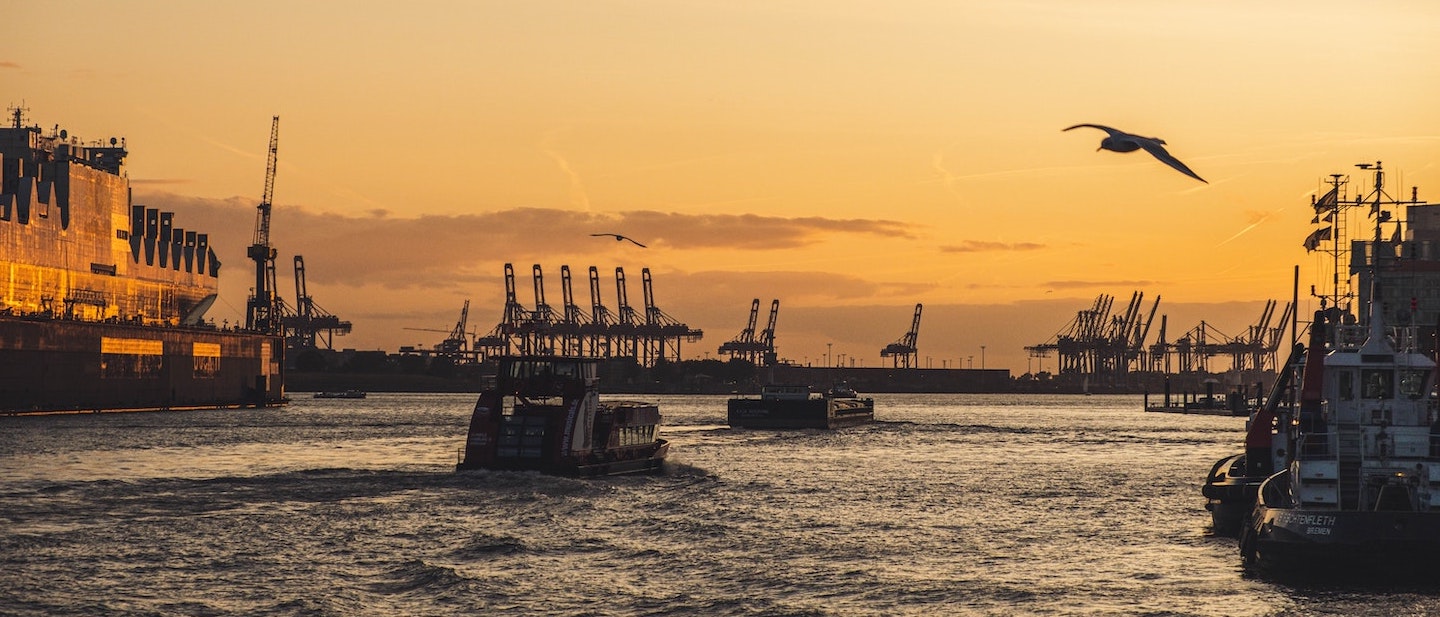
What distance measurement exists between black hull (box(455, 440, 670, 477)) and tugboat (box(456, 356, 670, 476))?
1.6 inches

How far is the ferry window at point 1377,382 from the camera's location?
44594mm

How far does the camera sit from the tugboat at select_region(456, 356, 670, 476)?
66250mm

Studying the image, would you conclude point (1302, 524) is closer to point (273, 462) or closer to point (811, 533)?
point (811, 533)

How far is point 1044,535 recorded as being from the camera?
175 ft

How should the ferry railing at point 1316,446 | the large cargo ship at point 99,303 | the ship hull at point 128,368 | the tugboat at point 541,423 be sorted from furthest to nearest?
the large cargo ship at point 99,303
the ship hull at point 128,368
the tugboat at point 541,423
the ferry railing at point 1316,446

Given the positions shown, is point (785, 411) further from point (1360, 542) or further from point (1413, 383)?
point (1360, 542)

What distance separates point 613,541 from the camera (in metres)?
49.7

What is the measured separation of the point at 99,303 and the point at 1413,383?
14416cm

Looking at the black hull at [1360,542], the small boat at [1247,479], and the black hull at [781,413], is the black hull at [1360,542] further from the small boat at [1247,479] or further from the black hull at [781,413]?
the black hull at [781,413]

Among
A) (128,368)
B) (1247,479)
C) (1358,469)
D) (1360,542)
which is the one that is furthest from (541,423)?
(128,368)

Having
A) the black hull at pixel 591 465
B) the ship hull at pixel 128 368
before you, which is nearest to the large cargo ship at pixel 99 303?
the ship hull at pixel 128 368

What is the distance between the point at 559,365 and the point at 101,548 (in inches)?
1004

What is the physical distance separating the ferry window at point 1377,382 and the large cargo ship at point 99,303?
375 feet

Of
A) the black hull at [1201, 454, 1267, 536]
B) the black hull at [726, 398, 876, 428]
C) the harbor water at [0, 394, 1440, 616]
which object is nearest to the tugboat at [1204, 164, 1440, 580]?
the harbor water at [0, 394, 1440, 616]
